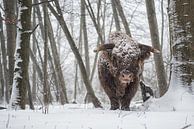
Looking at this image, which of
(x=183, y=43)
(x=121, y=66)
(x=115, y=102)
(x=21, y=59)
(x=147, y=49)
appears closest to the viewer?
(x=183, y=43)

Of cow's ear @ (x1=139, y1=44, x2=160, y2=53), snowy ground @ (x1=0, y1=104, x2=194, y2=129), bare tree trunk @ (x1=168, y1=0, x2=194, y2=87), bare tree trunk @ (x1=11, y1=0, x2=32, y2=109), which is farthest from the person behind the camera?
cow's ear @ (x1=139, y1=44, x2=160, y2=53)

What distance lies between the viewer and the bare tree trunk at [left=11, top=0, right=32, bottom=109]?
6176 mm

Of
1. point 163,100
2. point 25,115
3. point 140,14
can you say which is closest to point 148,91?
point 163,100

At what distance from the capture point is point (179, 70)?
5.99 m

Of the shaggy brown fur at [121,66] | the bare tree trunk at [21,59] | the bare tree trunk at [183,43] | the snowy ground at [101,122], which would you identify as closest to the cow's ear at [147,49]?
the shaggy brown fur at [121,66]

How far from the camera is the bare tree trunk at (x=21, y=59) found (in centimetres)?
618

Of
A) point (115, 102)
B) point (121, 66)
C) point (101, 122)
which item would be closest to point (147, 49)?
point (121, 66)

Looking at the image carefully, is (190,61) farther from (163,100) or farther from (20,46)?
(20,46)

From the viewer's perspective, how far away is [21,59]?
6238mm

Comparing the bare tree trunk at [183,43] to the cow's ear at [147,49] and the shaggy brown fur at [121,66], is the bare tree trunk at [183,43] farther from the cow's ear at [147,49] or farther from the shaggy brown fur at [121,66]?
the cow's ear at [147,49]

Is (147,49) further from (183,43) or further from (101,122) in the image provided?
(101,122)

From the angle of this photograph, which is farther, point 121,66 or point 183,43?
point 121,66

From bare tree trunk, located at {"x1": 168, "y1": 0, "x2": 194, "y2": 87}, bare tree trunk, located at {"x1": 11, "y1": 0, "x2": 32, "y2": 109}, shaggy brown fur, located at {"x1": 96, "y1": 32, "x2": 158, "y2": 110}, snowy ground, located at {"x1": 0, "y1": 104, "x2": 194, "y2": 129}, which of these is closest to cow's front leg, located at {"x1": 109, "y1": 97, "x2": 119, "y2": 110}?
shaggy brown fur, located at {"x1": 96, "y1": 32, "x2": 158, "y2": 110}

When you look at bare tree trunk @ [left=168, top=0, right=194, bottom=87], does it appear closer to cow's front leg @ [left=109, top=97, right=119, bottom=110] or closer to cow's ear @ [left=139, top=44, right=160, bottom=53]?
cow's ear @ [left=139, top=44, right=160, bottom=53]
